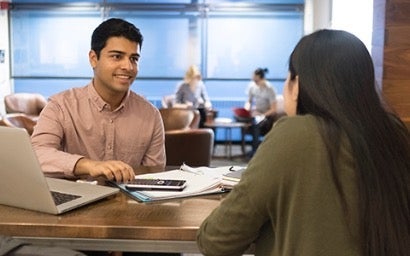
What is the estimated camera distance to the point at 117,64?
2146mm

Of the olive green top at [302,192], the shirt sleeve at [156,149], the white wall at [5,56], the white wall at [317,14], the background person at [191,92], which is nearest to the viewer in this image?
the olive green top at [302,192]

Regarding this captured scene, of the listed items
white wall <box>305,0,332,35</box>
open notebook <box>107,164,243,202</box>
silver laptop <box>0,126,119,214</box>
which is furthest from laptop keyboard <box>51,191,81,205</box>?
white wall <box>305,0,332,35</box>

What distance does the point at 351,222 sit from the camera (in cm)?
106

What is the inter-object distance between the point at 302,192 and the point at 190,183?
71 cm

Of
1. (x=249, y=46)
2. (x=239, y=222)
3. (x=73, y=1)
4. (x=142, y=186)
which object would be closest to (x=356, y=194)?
(x=239, y=222)

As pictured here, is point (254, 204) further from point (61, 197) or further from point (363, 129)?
point (61, 197)

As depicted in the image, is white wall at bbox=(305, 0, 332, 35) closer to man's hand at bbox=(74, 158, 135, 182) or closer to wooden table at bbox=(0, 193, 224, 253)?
man's hand at bbox=(74, 158, 135, 182)

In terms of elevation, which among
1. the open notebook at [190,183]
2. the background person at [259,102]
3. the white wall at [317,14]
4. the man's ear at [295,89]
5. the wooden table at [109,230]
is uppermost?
the white wall at [317,14]

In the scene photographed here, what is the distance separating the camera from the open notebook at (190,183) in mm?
1568

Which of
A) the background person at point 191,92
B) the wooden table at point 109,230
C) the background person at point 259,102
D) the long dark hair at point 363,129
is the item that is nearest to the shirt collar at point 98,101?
the wooden table at point 109,230

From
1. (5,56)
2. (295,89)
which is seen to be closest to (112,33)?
(295,89)

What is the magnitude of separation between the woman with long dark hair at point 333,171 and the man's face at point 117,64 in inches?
46.0

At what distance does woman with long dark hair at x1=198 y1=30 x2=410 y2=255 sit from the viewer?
105 cm

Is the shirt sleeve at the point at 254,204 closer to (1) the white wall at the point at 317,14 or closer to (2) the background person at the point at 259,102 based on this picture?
(1) the white wall at the point at 317,14
